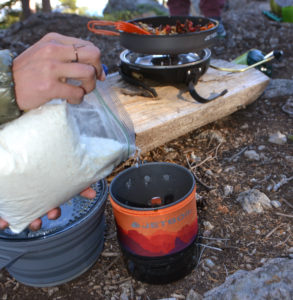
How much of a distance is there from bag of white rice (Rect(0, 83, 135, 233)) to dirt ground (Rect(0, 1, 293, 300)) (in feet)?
1.80

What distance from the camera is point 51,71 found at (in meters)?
0.95

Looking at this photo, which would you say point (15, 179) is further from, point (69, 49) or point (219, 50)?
point (219, 50)

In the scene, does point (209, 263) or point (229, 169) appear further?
point (229, 169)

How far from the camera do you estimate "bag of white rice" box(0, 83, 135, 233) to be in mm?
1035

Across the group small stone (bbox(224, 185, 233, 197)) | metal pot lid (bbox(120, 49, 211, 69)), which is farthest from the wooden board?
small stone (bbox(224, 185, 233, 197))

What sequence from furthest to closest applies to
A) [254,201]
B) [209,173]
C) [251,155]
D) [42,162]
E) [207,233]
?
1. [251,155]
2. [209,173]
3. [254,201]
4. [207,233]
5. [42,162]

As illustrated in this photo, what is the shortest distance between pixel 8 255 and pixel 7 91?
67 centimetres

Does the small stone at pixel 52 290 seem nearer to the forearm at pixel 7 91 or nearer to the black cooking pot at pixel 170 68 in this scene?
the forearm at pixel 7 91

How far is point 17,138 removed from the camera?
1.03m

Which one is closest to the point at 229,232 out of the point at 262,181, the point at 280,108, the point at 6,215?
the point at 262,181

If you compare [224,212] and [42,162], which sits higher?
[42,162]

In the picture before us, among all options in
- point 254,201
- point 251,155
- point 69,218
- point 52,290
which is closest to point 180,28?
point 251,155

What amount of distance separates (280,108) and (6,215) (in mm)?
2370

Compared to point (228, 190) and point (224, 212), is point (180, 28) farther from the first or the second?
point (224, 212)
